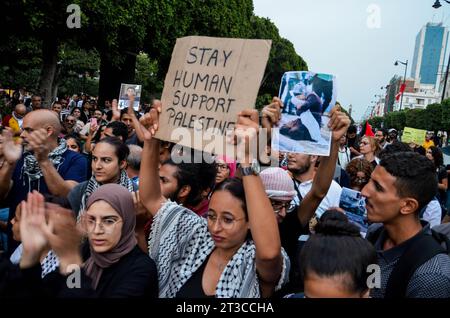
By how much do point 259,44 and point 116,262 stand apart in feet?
4.18

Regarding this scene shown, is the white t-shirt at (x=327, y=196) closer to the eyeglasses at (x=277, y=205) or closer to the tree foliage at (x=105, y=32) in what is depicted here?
the eyeglasses at (x=277, y=205)

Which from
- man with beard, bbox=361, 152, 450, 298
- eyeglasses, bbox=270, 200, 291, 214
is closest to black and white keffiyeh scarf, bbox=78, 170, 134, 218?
eyeglasses, bbox=270, 200, 291, 214

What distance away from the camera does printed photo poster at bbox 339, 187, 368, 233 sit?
3400 mm

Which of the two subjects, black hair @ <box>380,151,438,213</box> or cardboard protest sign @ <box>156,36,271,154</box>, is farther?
black hair @ <box>380,151,438,213</box>

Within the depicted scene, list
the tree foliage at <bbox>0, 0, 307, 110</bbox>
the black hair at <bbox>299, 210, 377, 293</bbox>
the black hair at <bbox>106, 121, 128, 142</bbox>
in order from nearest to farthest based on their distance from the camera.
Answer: the black hair at <bbox>299, 210, 377, 293</bbox>, the black hair at <bbox>106, 121, 128, 142</bbox>, the tree foliage at <bbox>0, 0, 307, 110</bbox>

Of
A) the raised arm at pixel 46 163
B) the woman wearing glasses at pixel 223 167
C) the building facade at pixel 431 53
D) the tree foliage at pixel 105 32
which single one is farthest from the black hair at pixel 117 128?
the building facade at pixel 431 53

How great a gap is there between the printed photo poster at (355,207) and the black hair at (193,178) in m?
0.99

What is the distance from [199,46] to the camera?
2672mm

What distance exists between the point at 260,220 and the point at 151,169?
906mm

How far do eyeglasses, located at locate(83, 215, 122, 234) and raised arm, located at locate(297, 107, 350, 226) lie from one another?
3.69 feet

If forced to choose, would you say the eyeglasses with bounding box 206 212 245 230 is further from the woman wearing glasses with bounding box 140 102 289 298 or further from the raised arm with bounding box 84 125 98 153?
the raised arm with bounding box 84 125 98 153

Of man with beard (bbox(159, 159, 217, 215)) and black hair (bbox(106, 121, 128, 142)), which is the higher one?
black hair (bbox(106, 121, 128, 142))
